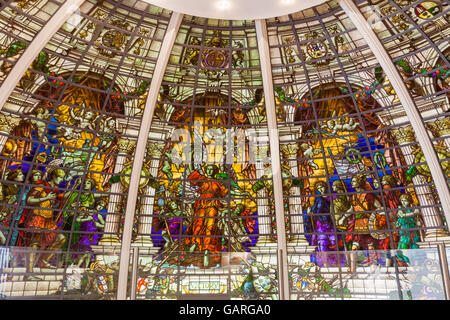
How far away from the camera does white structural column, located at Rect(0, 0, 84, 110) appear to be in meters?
14.8

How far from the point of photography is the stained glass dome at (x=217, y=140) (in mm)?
15336

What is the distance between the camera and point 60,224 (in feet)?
62.6

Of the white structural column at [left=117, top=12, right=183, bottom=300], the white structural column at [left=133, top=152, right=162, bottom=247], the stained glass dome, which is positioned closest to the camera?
the stained glass dome

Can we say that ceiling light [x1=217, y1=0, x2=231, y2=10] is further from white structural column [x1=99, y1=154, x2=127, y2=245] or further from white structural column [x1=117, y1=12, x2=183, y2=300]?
white structural column [x1=99, y1=154, x2=127, y2=245]

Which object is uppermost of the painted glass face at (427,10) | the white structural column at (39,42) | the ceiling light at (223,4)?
the painted glass face at (427,10)

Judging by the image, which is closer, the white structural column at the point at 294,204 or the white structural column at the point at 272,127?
the white structural column at the point at 272,127

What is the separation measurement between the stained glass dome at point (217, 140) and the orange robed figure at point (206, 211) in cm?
7

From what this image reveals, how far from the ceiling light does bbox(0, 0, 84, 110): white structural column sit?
4.87m

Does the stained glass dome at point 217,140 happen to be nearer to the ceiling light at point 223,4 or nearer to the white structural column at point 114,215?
the white structural column at point 114,215

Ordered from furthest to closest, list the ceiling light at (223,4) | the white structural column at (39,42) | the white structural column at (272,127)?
the white structural column at (272,127), the white structural column at (39,42), the ceiling light at (223,4)

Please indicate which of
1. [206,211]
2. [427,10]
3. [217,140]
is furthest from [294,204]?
[427,10]

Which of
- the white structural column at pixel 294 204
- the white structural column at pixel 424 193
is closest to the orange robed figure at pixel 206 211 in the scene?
the white structural column at pixel 294 204

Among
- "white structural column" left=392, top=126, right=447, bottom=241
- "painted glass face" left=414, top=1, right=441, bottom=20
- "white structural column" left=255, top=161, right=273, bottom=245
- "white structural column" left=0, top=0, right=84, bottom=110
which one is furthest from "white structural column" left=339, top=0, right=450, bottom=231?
"white structural column" left=0, top=0, right=84, bottom=110

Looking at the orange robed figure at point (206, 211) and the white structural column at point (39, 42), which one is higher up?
the white structural column at point (39, 42)
